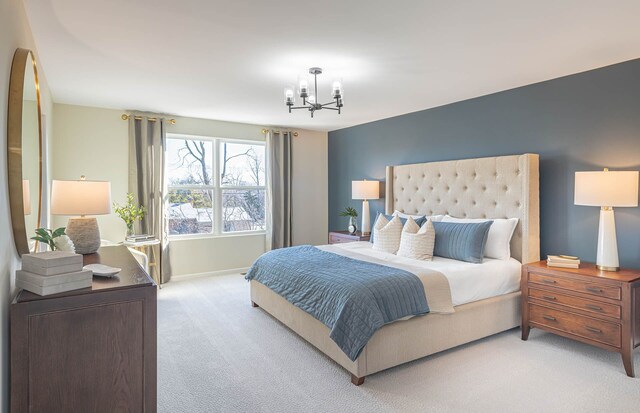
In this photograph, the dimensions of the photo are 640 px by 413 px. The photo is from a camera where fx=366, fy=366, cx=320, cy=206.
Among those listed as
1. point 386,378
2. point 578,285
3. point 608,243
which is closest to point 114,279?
point 386,378

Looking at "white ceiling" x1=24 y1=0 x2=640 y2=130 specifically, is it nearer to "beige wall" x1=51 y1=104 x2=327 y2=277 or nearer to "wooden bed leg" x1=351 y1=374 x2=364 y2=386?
"beige wall" x1=51 y1=104 x2=327 y2=277

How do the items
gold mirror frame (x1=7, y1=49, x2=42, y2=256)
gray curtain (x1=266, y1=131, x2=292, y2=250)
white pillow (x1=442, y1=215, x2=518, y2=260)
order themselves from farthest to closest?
gray curtain (x1=266, y1=131, x2=292, y2=250)
white pillow (x1=442, y1=215, x2=518, y2=260)
gold mirror frame (x1=7, y1=49, x2=42, y2=256)

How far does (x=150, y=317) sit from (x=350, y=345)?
54.3 inches

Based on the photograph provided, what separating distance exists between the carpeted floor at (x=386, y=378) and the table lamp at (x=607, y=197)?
84 centimetres

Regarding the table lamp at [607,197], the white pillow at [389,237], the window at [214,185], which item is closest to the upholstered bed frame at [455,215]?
the table lamp at [607,197]

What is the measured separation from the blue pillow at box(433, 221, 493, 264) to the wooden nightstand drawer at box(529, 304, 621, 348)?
66cm

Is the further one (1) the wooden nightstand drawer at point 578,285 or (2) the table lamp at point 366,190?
(2) the table lamp at point 366,190

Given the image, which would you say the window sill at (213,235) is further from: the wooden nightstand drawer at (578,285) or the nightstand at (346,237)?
the wooden nightstand drawer at (578,285)

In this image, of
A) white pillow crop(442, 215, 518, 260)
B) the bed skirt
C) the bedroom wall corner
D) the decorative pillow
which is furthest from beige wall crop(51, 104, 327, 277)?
white pillow crop(442, 215, 518, 260)

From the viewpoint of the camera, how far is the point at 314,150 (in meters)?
6.70

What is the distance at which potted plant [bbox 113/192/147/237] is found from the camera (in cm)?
479

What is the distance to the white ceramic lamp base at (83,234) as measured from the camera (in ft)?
8.19

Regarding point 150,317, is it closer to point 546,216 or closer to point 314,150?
point 546,216

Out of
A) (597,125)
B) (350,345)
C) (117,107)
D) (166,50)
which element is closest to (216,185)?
(117,107)
